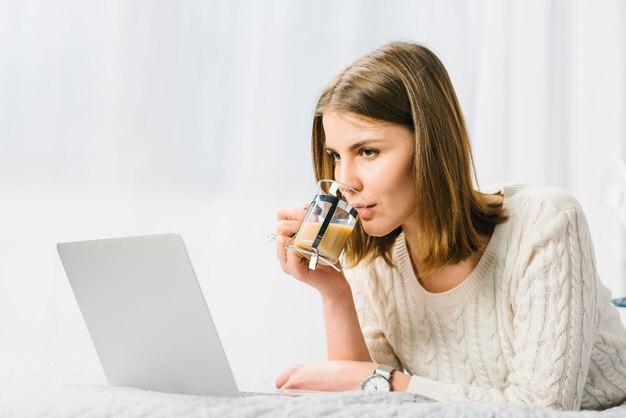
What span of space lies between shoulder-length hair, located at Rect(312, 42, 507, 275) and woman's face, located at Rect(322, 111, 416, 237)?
0.02 m

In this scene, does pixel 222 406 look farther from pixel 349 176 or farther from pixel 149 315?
pixel 349 176

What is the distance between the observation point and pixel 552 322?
1149mm

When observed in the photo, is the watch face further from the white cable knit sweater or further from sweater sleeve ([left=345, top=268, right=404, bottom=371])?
sweater sleeve ([left=345, top=268, right=404, bottom=371])

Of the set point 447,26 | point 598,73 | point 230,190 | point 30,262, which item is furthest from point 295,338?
point 598,73

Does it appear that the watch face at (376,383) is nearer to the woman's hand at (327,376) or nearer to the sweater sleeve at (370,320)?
the woman's hand at (327,376)

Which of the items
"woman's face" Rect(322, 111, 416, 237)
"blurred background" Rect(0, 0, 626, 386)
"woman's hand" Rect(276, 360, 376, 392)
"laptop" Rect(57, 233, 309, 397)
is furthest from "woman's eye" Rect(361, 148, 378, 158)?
"blurred background" Rect(0, 0, 626, 386)

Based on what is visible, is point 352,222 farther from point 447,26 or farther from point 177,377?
point 447,26

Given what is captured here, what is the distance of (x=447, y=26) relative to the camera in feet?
8.95

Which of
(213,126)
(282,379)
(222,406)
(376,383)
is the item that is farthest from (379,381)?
(213,126)

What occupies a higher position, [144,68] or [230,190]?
[144,68]

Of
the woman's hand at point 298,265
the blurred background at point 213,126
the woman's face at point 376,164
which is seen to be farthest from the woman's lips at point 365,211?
the blurred background at point 213,126

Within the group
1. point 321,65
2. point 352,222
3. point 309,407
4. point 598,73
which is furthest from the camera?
point 598,73

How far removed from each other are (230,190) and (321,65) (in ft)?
1.90

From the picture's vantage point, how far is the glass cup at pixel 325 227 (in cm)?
119
